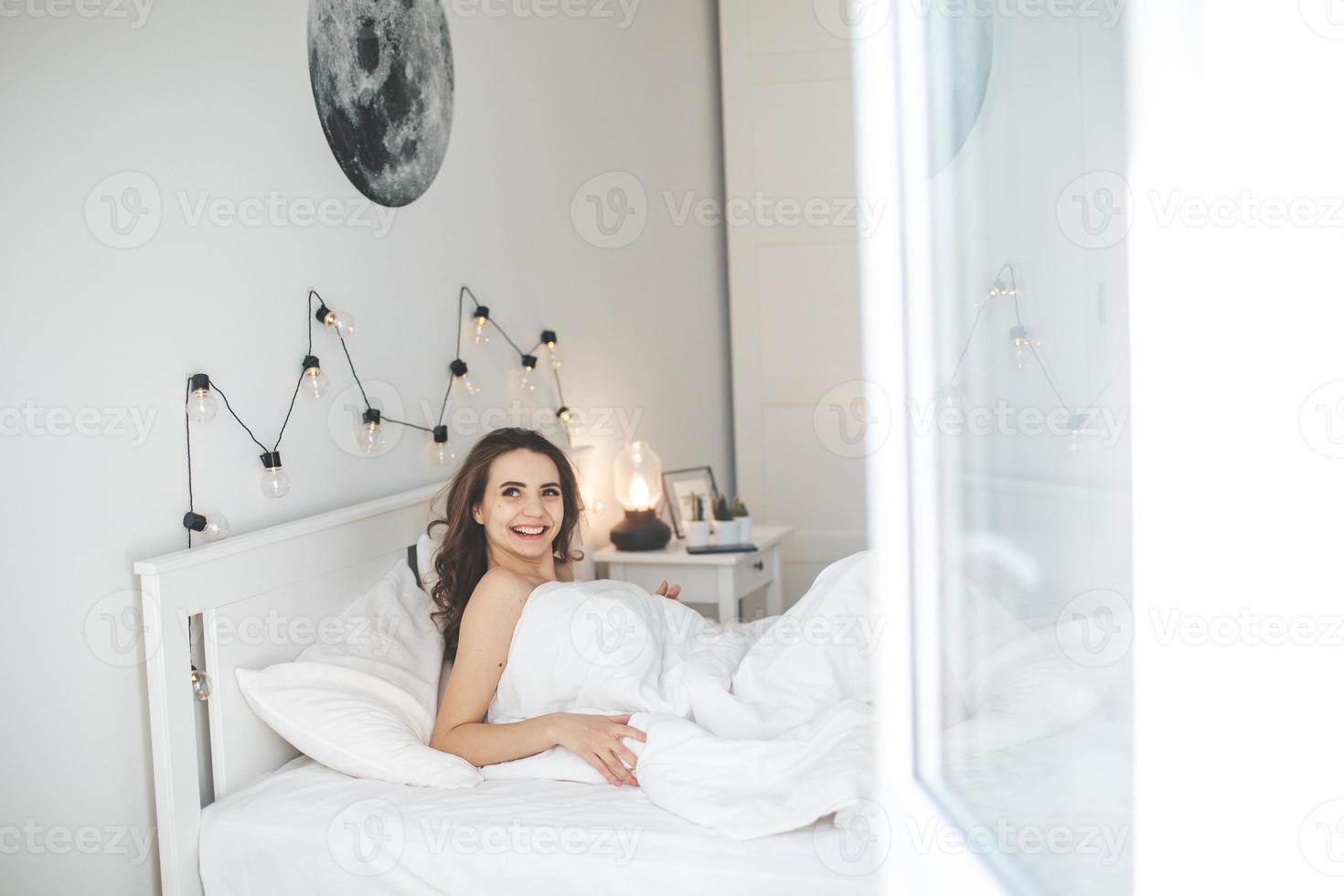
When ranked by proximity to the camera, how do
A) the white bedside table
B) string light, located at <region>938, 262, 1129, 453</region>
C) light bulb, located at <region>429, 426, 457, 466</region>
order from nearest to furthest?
string light, located at <region>938, 262, 1129, 453</region>
light bulb, located at <region>429, 426, 457, 466</region>
the white bedside table

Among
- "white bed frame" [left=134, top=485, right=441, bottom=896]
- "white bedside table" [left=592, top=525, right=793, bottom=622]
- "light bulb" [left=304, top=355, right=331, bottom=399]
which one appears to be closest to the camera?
"white bed frame" [left=134, top=485, right=441, bottom=896]

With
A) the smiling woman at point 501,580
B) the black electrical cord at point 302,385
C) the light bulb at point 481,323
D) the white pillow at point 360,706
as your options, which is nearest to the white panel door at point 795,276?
the black electrical cord at point 302,385

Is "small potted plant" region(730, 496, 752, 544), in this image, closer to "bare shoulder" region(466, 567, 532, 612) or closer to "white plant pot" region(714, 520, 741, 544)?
"white plant pot" region(714, 520, 741, 544)

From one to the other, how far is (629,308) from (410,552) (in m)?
1.31

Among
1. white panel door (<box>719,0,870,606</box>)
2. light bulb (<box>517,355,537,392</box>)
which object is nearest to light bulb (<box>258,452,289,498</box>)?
light bulb (<box>517,355,537,392</box>)

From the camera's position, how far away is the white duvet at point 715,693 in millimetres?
1394

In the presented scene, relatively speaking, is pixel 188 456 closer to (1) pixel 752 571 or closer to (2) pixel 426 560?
(2) pixel 426 560

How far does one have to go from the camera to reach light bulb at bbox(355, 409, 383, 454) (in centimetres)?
200

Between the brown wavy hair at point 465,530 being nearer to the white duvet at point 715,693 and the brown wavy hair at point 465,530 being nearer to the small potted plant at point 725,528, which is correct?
the white duvet at point 715,693

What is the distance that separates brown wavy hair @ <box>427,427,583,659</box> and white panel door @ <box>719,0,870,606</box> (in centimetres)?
176

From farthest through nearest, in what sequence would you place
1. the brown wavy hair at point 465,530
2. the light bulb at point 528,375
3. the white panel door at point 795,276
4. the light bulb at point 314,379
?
the white panel door at point 795,276, the light bulb at point 528,375, the brown wavy hair at point 465,530, the light bulb at point 314,379

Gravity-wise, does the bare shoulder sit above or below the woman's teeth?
below

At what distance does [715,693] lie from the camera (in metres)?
1.60

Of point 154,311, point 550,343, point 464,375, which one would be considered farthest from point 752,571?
point 154,311
